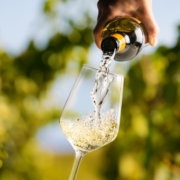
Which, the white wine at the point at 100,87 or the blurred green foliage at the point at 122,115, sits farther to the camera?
the blurred green foliage at the point at 122,115

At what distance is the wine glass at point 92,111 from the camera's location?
1.32m

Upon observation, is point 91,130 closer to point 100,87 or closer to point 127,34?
point 100,87

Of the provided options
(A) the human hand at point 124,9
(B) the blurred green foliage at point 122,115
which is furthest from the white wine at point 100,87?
(B) the blurred green foliage at point 122,115

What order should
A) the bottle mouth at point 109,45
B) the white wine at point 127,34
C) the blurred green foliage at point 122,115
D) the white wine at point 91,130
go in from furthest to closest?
the blurred green foliage at point 122,115, the white wine at point 127,34, the bottle mouth at point 109,45, the white wine at point 91,130

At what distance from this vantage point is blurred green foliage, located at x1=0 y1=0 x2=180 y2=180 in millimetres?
2938

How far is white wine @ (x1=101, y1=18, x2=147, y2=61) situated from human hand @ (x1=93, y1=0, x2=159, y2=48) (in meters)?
0.02

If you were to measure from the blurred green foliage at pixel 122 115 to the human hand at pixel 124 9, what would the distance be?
54.2 inches

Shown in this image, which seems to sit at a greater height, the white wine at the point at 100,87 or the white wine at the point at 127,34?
the white wine at the point at 127,34

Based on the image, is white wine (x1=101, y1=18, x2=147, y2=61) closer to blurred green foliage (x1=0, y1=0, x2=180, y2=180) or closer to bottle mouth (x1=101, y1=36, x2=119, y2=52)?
bottle mouth (x1=101, y1=36, x2=119, y2=52)

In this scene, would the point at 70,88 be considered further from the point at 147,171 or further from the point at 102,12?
the point at 147,171

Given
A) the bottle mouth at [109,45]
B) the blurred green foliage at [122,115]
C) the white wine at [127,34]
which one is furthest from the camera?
the blurred green foliage at [122,115]

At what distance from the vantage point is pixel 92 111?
1324 millimetres

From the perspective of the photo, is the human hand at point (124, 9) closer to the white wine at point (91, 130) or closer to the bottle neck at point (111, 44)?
the bottle neck at point (111, 44)

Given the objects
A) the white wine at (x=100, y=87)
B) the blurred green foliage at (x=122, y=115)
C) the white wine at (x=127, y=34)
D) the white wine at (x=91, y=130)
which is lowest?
the white wine at (x=91, y=130)
